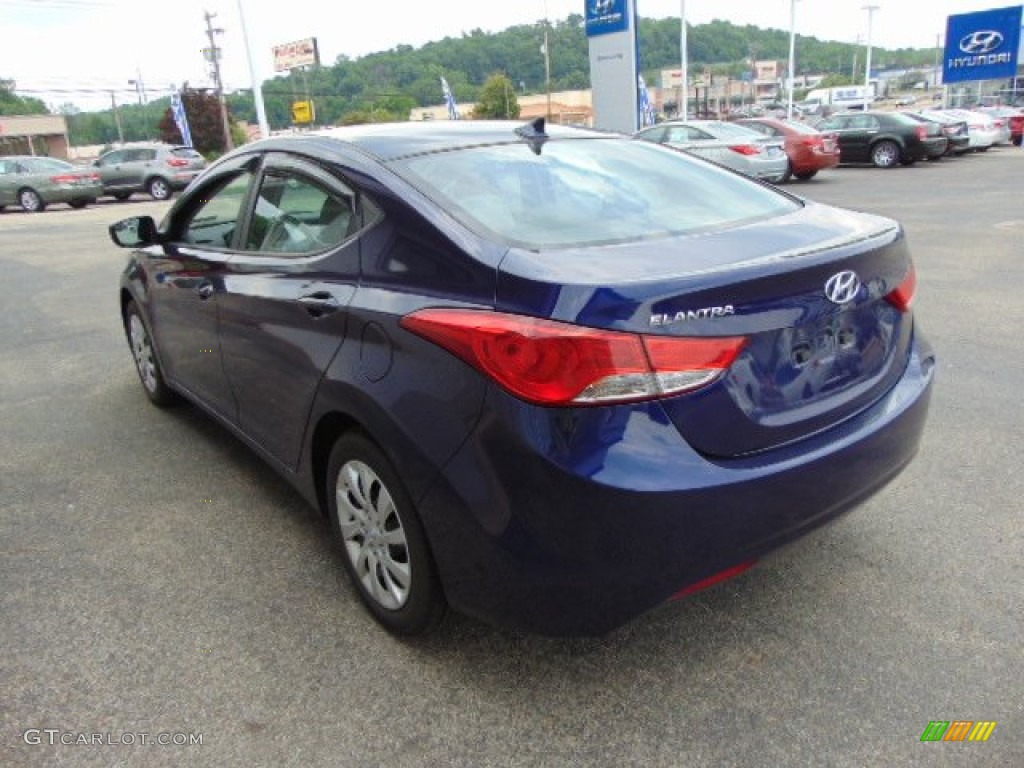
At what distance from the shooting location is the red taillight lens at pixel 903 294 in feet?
8.27

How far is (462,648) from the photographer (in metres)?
2.62

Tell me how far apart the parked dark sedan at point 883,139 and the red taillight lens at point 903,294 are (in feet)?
69.2

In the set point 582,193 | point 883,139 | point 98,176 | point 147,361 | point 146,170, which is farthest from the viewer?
point 146,170

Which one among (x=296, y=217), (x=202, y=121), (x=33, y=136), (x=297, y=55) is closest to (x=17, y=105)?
(x=33, y=136)

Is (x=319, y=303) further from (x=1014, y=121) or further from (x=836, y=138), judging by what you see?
(x=1014, y=121)

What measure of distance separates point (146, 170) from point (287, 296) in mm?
23140

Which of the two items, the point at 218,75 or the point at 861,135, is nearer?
the point at 861,135

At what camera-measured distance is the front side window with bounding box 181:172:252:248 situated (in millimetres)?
3531

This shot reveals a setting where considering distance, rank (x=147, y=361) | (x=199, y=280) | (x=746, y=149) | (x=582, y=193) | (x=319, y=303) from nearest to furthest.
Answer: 1. (x=319, y=303)
2. (x=582, y=193)
3. (x=199, y=280)
4. (x=147, y=361)
5. (x=746, y=149)

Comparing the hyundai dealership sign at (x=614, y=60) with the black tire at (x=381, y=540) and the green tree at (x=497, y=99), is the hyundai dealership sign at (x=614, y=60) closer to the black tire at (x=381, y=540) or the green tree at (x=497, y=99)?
the black tire at (x=381, y=540)

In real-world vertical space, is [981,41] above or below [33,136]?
above

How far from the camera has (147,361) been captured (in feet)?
16.1

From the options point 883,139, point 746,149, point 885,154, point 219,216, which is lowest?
point 885,154

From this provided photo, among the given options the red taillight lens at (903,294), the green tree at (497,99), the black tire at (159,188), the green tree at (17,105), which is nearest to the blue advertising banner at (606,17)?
the black tire at (159,188)
